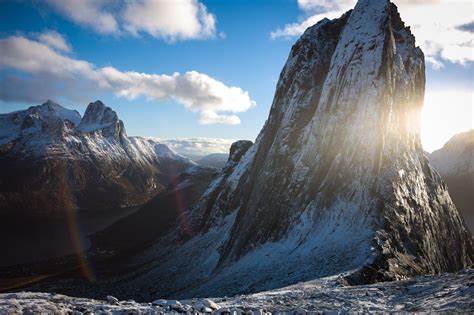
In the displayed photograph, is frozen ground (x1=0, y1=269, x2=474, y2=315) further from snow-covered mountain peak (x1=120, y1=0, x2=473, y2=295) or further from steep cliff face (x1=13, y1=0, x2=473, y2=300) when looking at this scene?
steep cliff face (x1=13, y1=0, x2=473, y2=300)

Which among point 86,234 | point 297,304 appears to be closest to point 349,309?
point 297,304

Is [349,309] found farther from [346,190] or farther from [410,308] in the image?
[346,190]

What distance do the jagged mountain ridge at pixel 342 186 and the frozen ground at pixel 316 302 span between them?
319 inches

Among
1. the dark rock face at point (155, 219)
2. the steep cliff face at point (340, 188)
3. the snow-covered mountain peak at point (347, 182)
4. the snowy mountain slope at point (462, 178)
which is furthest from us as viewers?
the snowy mountain slope at point (462, 178)

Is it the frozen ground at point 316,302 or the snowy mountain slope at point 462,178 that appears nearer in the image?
the frozen ground at point 316,302

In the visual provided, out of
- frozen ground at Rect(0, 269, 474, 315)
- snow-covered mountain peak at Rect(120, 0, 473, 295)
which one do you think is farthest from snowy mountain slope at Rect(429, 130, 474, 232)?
frozen ground at Rect(0, 269, 474, 315)

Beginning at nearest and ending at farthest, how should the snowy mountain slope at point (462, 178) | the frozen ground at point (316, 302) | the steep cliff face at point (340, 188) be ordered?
the frozen ground at point (316, 302)
the steep cliff face at point (340, 188)
the snowy mountain slope at point (462, 178)

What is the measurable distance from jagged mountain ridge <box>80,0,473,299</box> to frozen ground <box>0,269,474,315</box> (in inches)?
319

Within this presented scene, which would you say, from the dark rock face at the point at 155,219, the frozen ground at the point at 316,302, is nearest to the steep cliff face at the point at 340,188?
the frozen ground at the point at 316,302

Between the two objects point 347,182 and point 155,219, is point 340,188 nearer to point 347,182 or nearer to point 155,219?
point 347,182

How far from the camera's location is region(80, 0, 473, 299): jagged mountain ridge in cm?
3672

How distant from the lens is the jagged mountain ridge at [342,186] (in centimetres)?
3672

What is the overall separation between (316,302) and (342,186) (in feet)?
87.8

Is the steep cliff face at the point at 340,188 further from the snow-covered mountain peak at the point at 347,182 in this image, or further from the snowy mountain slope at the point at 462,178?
the snowy mountain slope at the point at 462,178
